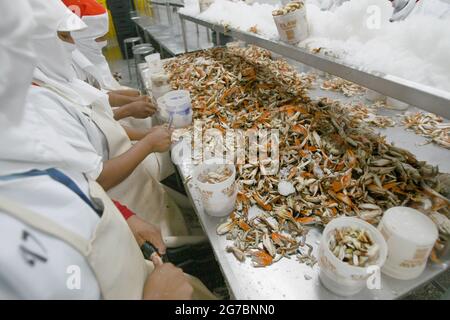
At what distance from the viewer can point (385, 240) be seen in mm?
737

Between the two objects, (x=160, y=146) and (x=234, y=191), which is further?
(x=160, y=146)

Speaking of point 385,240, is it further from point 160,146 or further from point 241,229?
point 160,146

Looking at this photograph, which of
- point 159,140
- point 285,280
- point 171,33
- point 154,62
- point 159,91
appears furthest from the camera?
point 171,33

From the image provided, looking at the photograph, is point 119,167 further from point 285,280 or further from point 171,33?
point 171,33

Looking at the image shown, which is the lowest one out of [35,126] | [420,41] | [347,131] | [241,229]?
[241,229]

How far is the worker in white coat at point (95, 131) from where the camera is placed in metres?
0.93

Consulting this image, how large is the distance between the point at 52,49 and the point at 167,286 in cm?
111

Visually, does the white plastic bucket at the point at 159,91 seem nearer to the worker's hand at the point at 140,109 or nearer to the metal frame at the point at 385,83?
the worker's hand at the point at 140,109

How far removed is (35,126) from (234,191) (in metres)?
0.68

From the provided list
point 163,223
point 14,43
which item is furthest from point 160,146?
point 14,43

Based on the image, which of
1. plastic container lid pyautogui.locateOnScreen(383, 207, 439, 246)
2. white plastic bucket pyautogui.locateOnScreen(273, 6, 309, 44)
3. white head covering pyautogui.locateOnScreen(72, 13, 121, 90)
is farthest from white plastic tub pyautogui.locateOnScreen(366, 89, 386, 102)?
white head covering pyautogui.locateOnScreen(72, 13, 121, 90)

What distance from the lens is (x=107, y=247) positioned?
0.73m

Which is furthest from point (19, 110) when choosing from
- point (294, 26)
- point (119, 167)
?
point (294, 26)

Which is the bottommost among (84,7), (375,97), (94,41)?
(375,97)
